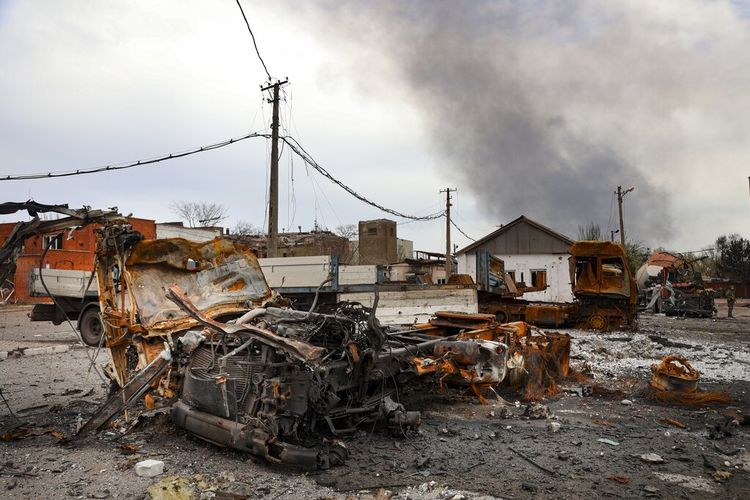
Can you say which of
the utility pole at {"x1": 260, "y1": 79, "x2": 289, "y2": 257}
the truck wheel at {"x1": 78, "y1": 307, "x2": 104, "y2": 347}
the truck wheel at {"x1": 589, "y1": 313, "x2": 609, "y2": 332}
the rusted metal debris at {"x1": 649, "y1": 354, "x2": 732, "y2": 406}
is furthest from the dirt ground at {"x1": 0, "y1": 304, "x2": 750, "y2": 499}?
the utility pole at {"x1": 260, "y1": 79, "x2": 289, "y2": 257}

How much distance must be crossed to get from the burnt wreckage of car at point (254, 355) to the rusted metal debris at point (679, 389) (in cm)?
145

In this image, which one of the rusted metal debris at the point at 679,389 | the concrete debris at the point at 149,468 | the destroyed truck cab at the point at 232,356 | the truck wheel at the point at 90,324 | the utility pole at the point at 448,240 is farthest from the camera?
the utility pole at the point at 448,240

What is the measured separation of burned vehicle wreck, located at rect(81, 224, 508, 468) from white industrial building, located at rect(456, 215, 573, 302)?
26328 mm

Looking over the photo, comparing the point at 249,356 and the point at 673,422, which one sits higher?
the point at 249,356

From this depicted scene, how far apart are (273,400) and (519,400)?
13.2ft

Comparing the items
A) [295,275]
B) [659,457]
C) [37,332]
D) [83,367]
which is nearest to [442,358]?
[659,457]

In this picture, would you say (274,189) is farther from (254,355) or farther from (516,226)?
(516,226)

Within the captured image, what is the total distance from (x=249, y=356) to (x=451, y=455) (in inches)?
83.2

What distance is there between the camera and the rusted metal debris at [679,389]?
6785 millimetres

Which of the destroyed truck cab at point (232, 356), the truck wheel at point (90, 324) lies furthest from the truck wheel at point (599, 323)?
the truck wheel at point (90, 324)

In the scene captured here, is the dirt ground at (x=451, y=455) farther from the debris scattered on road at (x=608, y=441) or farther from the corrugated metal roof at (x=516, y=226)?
the corrugated metal roof at (x=516, y=226)

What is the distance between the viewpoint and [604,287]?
15.0 meters

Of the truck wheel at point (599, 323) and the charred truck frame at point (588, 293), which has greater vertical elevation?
the charred truck frame at point (588, 293)

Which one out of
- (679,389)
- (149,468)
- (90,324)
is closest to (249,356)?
(149,468)
